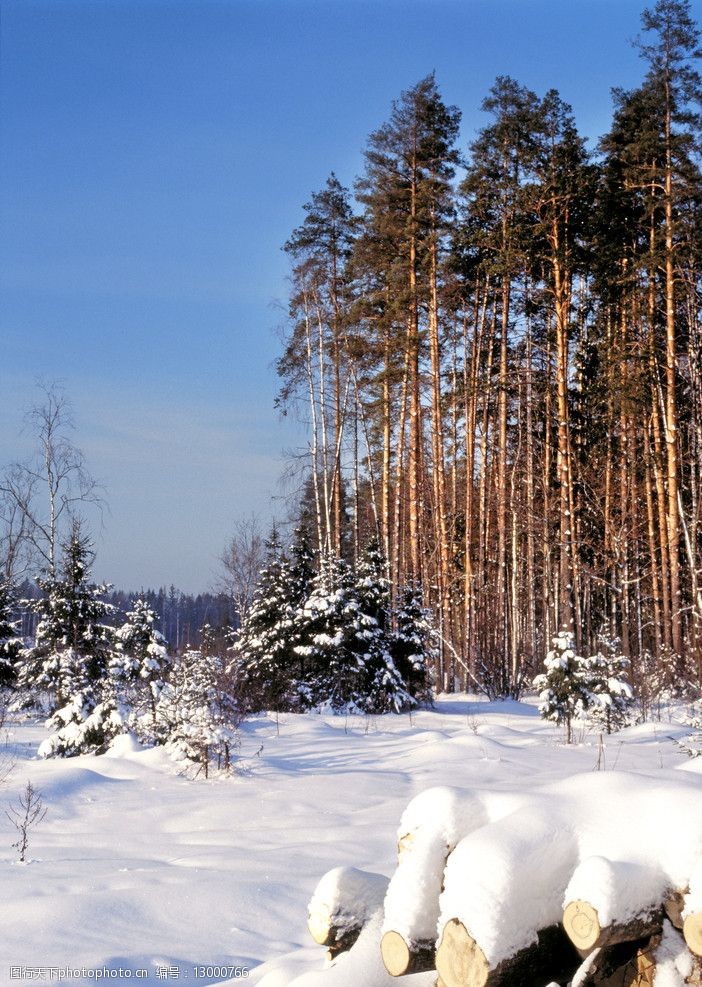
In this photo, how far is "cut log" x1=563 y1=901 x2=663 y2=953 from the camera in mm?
2338

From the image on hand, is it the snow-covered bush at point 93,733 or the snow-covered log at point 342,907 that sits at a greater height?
the snow-covered log at point 342,907

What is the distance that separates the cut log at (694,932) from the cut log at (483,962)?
1.22ft

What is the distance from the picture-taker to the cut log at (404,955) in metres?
2.58

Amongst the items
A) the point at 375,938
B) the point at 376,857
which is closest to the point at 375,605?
the point at 376,857

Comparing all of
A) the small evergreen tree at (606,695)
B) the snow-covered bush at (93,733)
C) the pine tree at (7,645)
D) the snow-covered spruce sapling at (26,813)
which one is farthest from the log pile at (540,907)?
the pine tree at (7,645)

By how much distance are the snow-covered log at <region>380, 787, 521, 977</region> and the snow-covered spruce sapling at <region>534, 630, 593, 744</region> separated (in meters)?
8.25

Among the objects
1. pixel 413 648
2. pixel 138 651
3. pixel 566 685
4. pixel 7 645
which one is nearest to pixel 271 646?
pixel 413 648

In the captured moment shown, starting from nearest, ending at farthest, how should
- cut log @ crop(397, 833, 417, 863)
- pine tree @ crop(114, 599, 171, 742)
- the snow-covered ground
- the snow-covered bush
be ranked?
cut log @ crop(397, 833, 417, 863)
the snow-covered ground
the snow-covered bush
pine tree @ crop(114, 599, 171, 742)

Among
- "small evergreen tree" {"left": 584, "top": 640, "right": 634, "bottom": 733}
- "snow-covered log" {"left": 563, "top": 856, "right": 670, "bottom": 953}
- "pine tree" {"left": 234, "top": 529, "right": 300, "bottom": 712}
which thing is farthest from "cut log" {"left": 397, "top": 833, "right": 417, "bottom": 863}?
"pine tree" {"left": 234, "top": 529, "right": 300, "bottom": 712}

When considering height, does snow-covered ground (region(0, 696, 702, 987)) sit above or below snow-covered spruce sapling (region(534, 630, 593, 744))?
below

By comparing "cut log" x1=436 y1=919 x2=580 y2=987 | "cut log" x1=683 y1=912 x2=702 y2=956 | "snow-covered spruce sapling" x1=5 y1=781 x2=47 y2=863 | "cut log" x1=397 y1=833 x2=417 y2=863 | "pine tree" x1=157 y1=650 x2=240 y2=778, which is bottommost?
"snow-covered spruce sapling" x1=5 y1=781 x2=47 y2=863

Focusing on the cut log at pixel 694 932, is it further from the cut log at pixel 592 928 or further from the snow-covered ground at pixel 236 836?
the snow-covered ground at pixel 236 836

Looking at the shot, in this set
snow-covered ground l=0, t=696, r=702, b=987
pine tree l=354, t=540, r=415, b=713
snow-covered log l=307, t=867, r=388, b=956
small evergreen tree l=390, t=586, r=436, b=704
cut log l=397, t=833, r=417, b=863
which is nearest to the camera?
cut log l=397, t=833, r=417, b=863

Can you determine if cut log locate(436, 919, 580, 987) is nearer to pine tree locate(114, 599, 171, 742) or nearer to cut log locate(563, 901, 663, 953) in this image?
cut log locate(563, 901, 663, 953)
